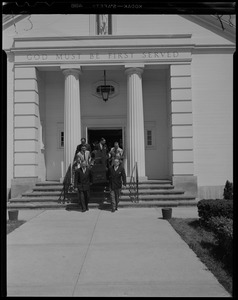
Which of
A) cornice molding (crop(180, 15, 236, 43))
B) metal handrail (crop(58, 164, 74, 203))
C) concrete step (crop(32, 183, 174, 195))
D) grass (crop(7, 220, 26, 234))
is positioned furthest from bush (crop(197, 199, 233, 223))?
cornice molding (crop(180, 15, 236, 43))

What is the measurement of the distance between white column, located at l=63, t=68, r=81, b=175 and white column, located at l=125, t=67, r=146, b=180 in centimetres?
219

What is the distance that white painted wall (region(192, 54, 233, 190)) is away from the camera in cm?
1359

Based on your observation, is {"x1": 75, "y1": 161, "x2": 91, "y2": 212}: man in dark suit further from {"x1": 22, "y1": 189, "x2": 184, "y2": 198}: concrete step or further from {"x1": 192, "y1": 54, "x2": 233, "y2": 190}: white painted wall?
{"x1": 192, "y1": 54, "x2": 233, "y2": 190}: white painted wall

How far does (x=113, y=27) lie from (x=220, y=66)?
490cm

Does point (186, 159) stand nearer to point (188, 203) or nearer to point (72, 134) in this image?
point (188, 203)

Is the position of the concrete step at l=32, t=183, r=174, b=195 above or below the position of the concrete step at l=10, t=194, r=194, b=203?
above

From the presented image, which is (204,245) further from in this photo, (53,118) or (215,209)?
(53,118)

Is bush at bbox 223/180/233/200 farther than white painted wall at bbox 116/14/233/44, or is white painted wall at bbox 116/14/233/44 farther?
white painted wall at bbox 116/14/233/44

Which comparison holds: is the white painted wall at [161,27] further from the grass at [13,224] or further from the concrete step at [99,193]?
the grass at [13,224]

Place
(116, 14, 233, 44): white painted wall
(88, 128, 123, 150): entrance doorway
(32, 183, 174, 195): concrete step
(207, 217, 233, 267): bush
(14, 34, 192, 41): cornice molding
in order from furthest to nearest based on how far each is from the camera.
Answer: (88, 128, 123, 150): entrance doorway → (116, 14, 233, 44): white painted wall → (14, 34, 192, 41): cornice molding → (32, 183, 174, 195): concrete step → (207, 217, 233, 267): bush

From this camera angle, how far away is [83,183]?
10.6 metres

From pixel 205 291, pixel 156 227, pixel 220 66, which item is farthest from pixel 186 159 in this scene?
pixel 205 291

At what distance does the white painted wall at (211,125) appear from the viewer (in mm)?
13594

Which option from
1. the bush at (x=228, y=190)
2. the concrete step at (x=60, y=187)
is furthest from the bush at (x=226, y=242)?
the concrete step at (x=60, y=187)
